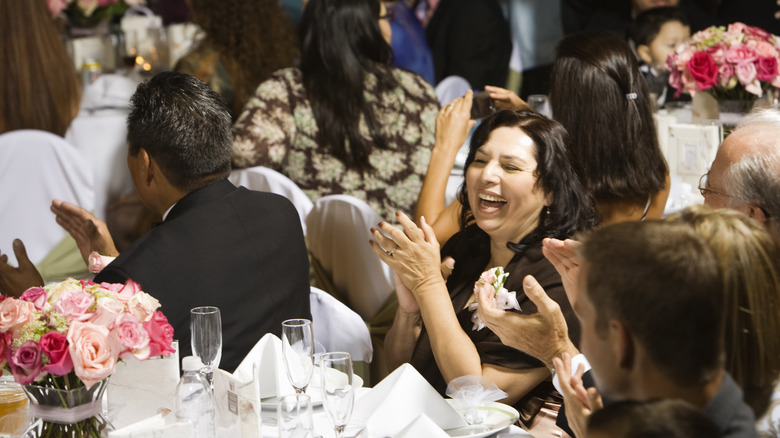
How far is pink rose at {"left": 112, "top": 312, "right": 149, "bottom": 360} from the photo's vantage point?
1584mm

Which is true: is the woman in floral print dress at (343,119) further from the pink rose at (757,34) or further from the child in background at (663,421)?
the child in background at (663,421)

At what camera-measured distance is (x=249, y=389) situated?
1.59 metres

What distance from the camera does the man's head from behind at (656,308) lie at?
112cm

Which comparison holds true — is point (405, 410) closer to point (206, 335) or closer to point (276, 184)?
point (206, 335)

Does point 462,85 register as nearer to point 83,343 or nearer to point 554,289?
point 554,289

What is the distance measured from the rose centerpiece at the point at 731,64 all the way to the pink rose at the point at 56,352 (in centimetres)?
288

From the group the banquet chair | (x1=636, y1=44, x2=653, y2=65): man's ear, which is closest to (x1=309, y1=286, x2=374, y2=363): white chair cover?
the banquet chair

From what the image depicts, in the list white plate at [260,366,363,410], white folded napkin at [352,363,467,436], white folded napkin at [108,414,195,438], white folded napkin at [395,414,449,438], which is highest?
white folded napkin at [108,414,195,438]

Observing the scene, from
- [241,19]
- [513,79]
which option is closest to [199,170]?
[241,19]

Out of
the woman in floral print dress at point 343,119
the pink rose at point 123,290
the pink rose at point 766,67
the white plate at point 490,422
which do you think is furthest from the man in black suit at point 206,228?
the pink rose at point 766,67

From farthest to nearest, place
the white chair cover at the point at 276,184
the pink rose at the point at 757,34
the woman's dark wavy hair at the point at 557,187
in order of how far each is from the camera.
→ the pink rose at the point at 757,34 < the white chair cover at the point at 276,184 < the woman's dark wavy hair at the point at 557,187

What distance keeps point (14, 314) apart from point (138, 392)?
0.32 meters

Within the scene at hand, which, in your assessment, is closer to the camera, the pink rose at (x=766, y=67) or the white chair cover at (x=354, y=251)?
the white chair cover at (x=354, y=251)

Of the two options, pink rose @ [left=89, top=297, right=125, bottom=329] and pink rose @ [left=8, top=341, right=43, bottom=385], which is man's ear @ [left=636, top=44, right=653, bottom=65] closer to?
pink rose @ [left=89, top=297, right=125, bottom=329]
